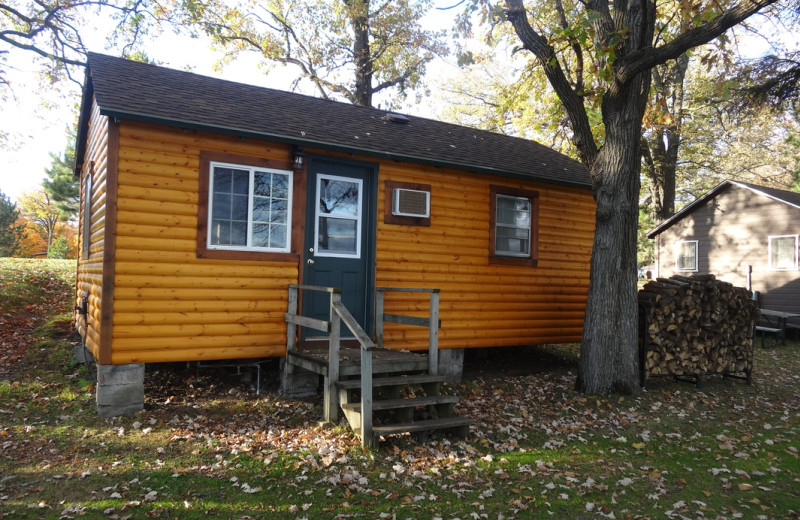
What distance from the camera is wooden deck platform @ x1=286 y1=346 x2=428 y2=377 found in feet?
20.4

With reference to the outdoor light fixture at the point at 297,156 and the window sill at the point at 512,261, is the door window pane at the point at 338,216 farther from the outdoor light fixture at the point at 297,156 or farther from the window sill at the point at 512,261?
the window sill at the point at 512,261

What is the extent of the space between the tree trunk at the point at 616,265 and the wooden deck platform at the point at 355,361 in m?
2.99

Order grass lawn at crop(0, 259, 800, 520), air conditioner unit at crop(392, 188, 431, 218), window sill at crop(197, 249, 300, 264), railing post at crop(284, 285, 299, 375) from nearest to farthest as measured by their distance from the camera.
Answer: grass lawn at crop(0, 259, 800, 520)
window sill at crop(197, 249, 300, 264)
railing post at crop(284, 285, 299, 375)
air conditioner unit at crop(392, 188, 431, 218)

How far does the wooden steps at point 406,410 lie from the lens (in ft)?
18.3

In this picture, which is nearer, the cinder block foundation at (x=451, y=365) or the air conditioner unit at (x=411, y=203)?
the air conditioner unit at (x=411, y=203)

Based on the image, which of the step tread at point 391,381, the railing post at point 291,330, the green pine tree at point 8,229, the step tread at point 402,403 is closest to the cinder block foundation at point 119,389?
the railing post at point 291,330

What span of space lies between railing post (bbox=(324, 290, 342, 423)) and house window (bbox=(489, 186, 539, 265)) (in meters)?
4.03

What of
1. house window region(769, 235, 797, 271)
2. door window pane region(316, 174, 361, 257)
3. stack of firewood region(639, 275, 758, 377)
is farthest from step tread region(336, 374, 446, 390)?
house window region(769, 235, 797, 271)

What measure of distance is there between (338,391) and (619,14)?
6878 mm

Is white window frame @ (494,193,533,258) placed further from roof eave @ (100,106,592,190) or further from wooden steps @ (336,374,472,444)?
wooden steps @ (336,374,472,444)

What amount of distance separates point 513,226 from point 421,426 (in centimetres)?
499

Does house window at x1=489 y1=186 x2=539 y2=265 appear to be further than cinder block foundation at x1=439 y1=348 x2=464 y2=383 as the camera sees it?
Yes

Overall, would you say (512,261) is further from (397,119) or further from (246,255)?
(246,255)

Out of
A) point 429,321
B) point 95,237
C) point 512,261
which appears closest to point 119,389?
point 95,237
